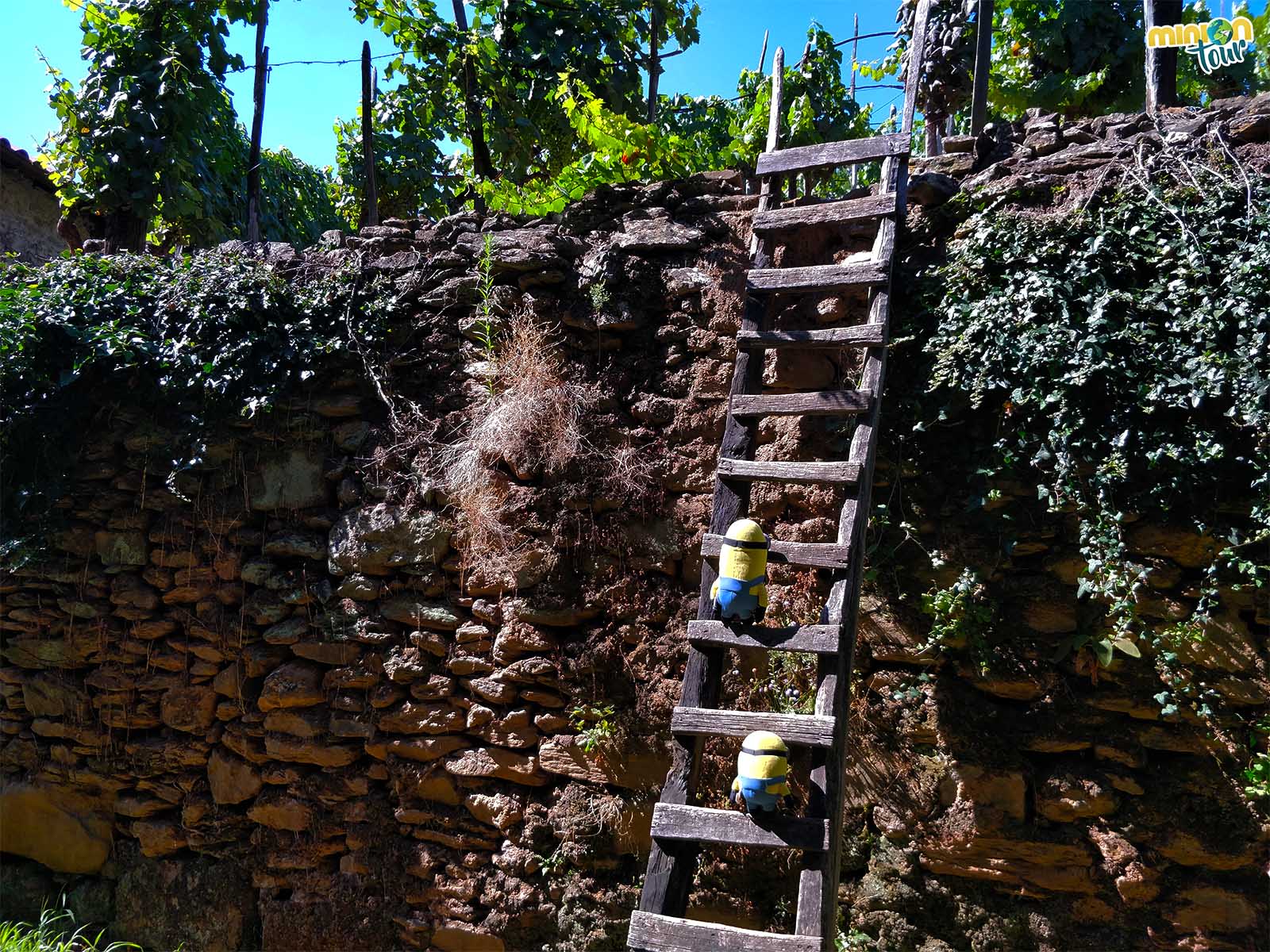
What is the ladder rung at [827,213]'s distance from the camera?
11.1 feet

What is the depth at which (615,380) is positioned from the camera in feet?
12.9

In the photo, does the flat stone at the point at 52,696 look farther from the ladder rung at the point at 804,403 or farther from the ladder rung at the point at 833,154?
the ladder rung at the point at 833,154

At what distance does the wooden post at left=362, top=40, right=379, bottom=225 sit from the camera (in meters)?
5.95

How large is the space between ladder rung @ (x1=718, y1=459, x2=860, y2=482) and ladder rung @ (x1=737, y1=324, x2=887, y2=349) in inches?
19.8

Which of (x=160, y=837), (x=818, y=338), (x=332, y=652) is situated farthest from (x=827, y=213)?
(x=160, y=837)

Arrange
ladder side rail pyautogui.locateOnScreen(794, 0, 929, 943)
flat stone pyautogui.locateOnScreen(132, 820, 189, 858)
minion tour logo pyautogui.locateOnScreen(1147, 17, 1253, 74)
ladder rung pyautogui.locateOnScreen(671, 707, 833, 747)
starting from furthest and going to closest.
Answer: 1. flat stone pyautogui.locateOnScreen(132, 820, 189, 858)
2. minion tour logo pyautogui.locateOnScreen(1147, 17, 1253, 74)
3. ladder rung pyautogui.locateOnScreen(671, 707, 833, 747)
4. ladder side rail pyautogui.locateOnScreen(794, 0, 929, 943)

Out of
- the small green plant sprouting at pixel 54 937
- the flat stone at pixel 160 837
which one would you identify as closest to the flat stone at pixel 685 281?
the flat stone at pixel 160 837

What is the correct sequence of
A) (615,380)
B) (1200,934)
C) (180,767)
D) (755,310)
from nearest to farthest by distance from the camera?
(1200,934) < (755,310) < (615,380) < (180,767)

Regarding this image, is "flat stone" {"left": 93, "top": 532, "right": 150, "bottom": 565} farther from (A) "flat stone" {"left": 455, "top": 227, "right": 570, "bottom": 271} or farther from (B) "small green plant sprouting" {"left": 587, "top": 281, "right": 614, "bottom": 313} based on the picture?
(B) "small green plant sprouting" {"left": 587, "top": 281, "right": 614, "bottom": 313}

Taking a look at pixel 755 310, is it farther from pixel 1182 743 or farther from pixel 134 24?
pixel 134 24

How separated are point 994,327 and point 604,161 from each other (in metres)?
2.36

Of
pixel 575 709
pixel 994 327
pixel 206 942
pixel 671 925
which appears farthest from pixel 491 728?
pixel 994 327

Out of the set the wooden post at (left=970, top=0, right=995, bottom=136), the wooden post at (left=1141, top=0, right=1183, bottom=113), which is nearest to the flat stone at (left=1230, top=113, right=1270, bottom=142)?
the wooden post at (left=1141, top=0, right=1183, bottom=113)

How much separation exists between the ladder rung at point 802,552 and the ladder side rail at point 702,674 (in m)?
0.08
